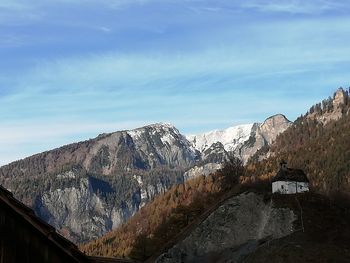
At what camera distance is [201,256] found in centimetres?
9625

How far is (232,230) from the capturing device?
97000mm

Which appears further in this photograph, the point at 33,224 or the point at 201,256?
the point at 201,256

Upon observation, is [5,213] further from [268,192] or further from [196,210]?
[196,210]

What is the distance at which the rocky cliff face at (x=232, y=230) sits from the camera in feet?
301

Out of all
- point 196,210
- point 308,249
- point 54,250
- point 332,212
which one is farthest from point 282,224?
point 54,250

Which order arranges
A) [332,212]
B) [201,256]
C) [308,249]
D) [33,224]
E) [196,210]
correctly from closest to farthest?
[33,224], [308,249], [332,212], [201,256], [196,210]

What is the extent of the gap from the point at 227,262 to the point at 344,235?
18.2 meters

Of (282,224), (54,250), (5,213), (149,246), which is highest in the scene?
(5,213)

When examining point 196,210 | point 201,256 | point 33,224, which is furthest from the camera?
point 196,210

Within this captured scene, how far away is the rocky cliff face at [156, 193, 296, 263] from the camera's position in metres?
91.8

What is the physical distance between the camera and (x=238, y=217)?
98.4m

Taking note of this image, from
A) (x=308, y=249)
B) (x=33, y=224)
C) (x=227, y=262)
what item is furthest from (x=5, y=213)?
(x=227, y=262)

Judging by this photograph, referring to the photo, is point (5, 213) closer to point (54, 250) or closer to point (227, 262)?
point (54, 250)

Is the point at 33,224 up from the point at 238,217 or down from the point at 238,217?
up
